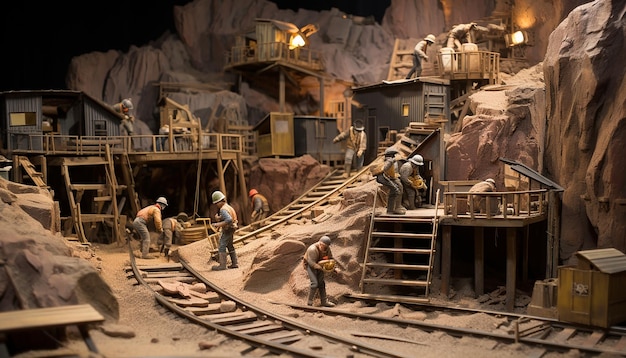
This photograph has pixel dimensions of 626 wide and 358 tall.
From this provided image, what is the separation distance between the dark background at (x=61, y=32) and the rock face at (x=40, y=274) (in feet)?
89.2

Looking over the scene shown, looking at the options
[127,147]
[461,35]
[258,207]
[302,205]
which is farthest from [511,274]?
[127,147]

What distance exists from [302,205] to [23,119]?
42.2 ft

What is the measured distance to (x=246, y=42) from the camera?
37281 millimetres

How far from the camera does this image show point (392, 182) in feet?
57.5

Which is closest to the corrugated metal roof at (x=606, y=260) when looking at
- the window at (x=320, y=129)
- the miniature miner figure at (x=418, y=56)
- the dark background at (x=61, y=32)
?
the miniature miner figure at (x=418, y=56)

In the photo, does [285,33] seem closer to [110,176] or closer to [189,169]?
[189,169]

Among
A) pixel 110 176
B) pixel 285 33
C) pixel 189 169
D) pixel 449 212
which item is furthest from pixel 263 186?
pixel 449 212

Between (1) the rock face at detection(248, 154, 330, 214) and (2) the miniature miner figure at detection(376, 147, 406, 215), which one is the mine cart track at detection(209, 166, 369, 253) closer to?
(1) the rock face at detection(248, 154, 330, 214)

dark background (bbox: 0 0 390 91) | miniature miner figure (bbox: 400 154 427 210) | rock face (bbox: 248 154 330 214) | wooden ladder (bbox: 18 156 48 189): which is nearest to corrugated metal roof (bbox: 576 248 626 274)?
miniature miner figure (bbox: 400 154 427 210)

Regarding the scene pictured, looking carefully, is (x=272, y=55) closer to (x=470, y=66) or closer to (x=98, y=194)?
(x=470, y=66)

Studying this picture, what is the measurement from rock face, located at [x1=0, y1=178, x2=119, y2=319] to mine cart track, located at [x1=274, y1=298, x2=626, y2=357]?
6254 millimetres

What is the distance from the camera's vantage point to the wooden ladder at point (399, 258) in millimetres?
16312

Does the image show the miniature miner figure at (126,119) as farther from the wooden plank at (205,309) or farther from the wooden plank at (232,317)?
the wooden plank at (232,317)

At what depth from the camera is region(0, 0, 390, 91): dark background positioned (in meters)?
38.0
